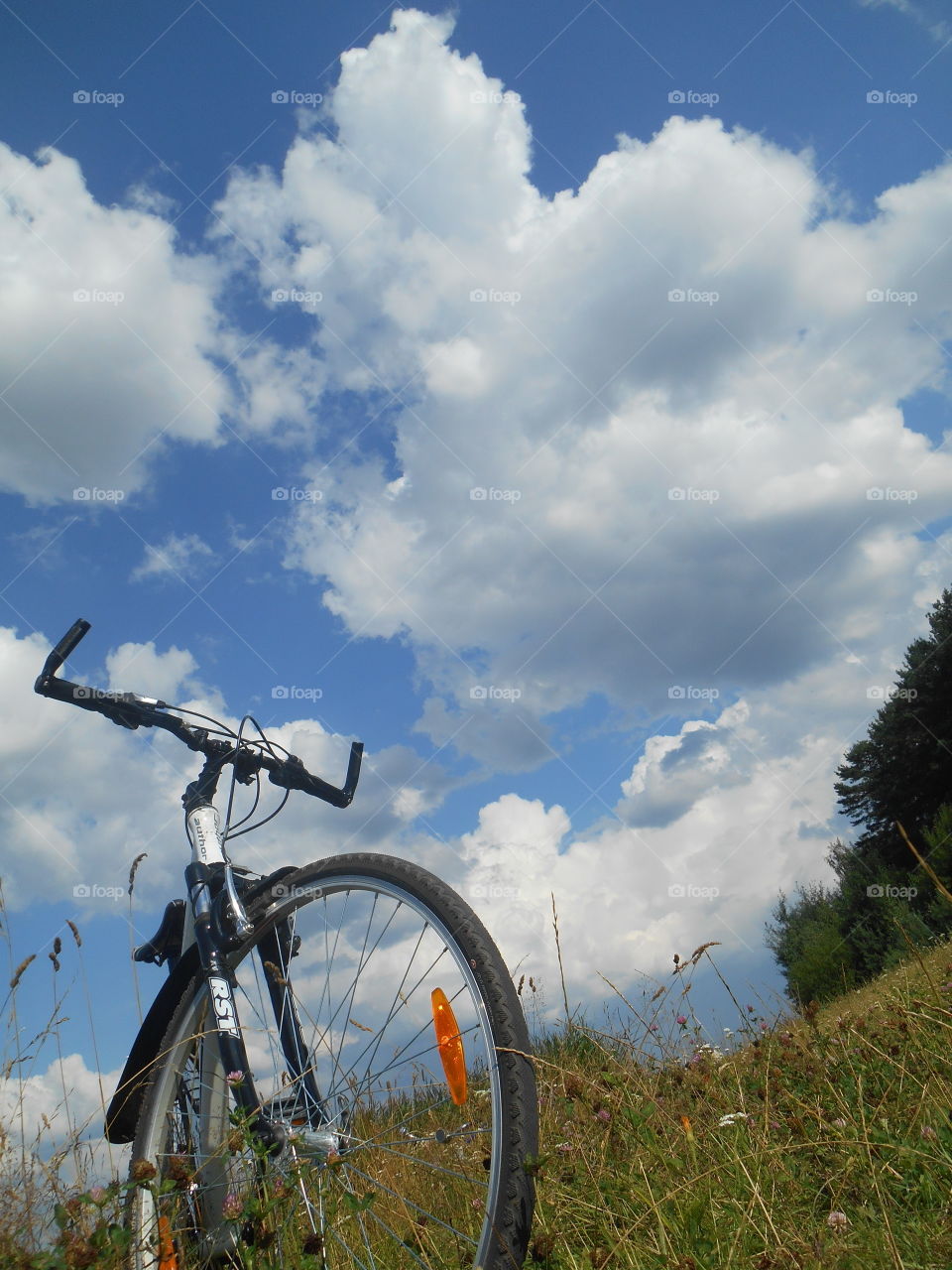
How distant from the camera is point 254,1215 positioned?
1996mm

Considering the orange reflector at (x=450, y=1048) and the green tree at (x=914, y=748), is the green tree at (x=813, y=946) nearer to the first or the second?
the green tree at (x=914, y=748)

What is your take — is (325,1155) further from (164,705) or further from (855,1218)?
(164,705)

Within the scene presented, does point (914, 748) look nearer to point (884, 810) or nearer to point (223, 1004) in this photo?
point (884, 810)

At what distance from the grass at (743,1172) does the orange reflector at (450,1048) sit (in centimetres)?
25

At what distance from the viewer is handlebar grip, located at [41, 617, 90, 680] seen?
3.38 m

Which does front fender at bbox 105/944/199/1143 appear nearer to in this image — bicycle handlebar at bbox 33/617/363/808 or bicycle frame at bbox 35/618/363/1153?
bicycle frame at bbox 35/618/363/1153

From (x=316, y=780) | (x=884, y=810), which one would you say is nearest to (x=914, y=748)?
(x=884, y=810)

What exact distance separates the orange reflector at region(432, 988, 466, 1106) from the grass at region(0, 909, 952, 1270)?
0.25m

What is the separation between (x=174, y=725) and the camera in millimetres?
3301

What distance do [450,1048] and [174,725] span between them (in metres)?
1.77

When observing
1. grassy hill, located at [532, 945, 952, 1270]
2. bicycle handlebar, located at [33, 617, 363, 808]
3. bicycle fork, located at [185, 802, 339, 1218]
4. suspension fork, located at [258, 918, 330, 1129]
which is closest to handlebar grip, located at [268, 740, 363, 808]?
bicycle handlebar, located at [33, 617, 363, 808]

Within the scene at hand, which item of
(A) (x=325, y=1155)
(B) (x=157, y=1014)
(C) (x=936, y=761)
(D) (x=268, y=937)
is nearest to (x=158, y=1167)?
(B) (x=157, y=1014)

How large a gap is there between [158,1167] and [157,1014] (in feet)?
1.51

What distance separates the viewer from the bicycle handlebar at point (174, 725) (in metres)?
3.29
